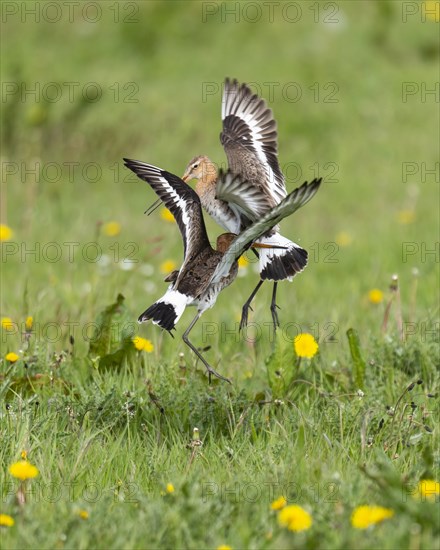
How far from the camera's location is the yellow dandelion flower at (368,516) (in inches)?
104

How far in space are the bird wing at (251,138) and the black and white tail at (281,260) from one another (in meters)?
0.56

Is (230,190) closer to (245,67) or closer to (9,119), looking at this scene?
(9,119)

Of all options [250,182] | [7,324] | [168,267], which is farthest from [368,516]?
[168,267]

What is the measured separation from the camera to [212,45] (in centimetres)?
1216

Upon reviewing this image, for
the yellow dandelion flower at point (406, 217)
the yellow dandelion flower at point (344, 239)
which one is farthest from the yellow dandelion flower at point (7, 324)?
the yellow dandelion flower at point (406, 217)

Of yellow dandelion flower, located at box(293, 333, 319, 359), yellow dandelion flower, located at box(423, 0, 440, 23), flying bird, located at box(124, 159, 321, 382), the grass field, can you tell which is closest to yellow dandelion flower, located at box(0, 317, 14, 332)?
the grass field

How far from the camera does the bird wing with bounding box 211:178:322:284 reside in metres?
3.12

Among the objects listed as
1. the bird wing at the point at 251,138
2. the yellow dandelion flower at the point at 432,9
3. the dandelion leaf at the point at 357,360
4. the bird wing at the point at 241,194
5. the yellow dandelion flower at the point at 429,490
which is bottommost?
the yellow dandelion flower at the point at 429,490

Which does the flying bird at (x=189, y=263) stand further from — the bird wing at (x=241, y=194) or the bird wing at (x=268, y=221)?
the bird wing at (x=241, y=194)

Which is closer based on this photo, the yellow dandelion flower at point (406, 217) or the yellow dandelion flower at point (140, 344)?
the yellow dandelion flower at point (140, 344)

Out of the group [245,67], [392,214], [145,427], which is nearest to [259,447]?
[145,427]

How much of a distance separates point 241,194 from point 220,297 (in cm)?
357

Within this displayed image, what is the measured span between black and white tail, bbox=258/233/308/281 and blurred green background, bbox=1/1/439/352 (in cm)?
170

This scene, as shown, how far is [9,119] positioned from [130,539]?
23.9ft
